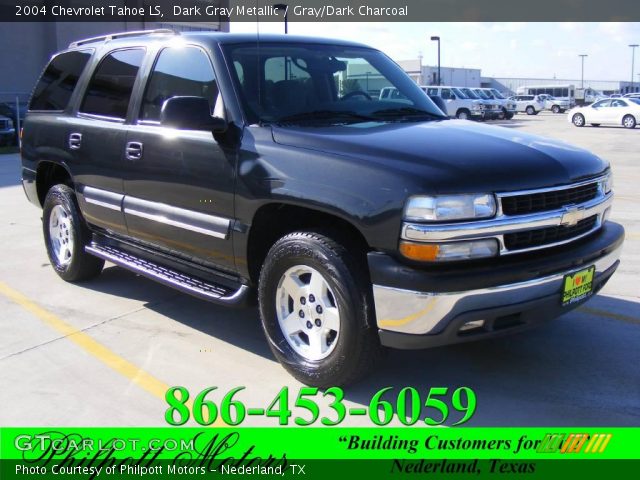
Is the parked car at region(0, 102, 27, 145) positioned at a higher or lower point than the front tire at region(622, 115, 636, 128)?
higher

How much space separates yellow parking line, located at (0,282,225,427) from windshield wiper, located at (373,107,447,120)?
2.19 metres

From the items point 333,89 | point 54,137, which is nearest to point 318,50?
point 333,89

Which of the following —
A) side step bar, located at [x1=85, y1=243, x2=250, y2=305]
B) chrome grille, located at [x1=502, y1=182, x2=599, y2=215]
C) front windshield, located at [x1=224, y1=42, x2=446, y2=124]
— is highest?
front windshield, located at [x1=224, y1=42, x2=446, y2=124]

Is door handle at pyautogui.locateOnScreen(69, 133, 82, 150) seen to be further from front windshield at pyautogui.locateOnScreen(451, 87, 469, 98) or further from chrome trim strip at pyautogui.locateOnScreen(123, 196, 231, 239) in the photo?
front windshield at pyautogui.locateOnScreen(451, 87, 469, 98)

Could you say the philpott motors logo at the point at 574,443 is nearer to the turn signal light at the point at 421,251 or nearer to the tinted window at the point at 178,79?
the turn signal light at the point at 421,251

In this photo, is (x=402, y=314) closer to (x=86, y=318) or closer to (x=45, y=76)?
(x=86, y=318)

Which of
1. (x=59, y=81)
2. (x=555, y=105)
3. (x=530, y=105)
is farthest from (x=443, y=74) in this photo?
(x=59, y=81)

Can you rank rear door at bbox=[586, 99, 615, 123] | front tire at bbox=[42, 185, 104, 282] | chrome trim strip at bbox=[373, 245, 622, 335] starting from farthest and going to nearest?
rear door at bbox=[586, 99, 615, 123] < front tire at bbox=[42, 185, 104, 282] < chrome trim strip at bbox=[373, 245, 622, 335]

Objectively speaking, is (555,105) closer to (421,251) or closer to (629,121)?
(629,121)

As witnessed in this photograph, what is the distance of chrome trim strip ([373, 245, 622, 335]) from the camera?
126 inches

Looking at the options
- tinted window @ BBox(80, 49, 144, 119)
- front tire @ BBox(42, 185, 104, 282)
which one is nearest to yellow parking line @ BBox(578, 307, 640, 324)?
tinted window @ BBox(80, 49, 144, 119)

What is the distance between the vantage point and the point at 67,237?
19.6 ft

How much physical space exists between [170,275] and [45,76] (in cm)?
294

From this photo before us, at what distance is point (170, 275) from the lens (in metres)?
4.63
